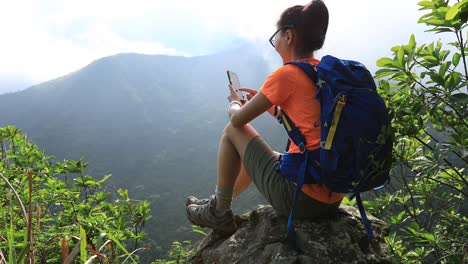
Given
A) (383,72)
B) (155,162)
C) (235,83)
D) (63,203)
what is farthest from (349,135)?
(155,162)

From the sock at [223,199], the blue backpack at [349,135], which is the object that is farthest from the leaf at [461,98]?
the sock at [223,199]

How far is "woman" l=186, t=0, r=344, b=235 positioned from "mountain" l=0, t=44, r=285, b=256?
55.0 meters

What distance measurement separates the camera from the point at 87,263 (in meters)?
1.01

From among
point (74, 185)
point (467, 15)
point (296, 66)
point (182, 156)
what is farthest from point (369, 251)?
point (182, 156)

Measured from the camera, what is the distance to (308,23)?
236 centimetres

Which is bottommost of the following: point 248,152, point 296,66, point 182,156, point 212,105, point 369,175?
point 182,156

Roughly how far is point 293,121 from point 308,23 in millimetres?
642

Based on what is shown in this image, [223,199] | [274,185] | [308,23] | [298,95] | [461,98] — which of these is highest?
[308,23]

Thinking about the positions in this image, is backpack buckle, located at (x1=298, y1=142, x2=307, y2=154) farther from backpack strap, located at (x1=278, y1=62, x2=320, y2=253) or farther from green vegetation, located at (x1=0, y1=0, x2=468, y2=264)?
green vegetation, located at (x1=0, y1=0, x2=468, y2=264)

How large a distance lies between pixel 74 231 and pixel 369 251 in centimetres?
190

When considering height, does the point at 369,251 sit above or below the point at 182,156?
above

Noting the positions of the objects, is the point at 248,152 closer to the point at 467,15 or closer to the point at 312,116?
the point at 312,116

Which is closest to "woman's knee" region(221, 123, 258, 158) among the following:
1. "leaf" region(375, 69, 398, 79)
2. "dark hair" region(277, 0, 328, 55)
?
"dark hair" region(277, 0, 328, 55)

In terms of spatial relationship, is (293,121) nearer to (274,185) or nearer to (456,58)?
(274,185)
